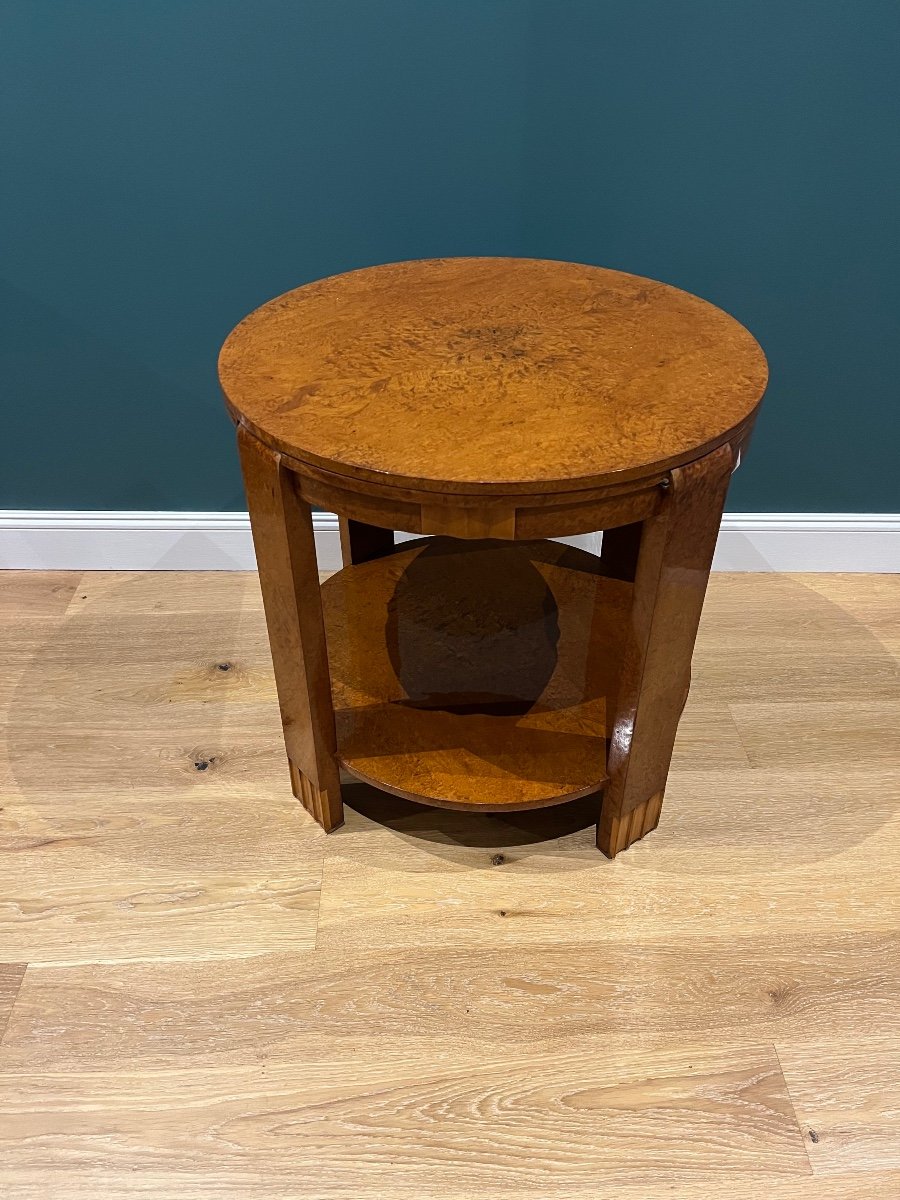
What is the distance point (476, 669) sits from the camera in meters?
1.57

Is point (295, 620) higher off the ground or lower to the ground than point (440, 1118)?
higher

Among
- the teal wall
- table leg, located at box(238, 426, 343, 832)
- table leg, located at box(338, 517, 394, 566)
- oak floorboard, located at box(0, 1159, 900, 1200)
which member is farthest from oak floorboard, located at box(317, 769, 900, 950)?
the teal wall

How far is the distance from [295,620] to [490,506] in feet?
1.18

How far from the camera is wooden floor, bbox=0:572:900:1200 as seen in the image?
3.69ft

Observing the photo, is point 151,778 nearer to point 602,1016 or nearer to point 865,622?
point 602,1016

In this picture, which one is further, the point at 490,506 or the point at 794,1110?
the point at 794,1110

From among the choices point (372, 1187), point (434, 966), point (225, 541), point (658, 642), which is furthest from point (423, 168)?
point (372, 1187)

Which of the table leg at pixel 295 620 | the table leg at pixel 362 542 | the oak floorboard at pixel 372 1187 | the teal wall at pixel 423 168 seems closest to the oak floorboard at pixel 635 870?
the table leg at pixel 295 620

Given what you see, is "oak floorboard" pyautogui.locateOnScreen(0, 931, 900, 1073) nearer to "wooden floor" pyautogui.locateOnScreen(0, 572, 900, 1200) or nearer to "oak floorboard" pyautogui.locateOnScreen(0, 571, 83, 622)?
"wooden floor" pyautogui.locateOnScreen(0, 572, 900, 1200)

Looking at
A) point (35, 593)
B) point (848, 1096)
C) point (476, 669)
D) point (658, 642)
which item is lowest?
point (35, 593)

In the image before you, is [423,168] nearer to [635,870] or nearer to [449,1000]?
[635,870]

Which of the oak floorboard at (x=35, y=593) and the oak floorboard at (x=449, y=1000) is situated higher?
the oak floorboard at (x=449, y=1000)

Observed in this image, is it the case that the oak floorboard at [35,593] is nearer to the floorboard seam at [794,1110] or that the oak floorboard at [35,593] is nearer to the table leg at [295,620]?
the table leg at [295,620]

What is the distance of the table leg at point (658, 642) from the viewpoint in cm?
112
